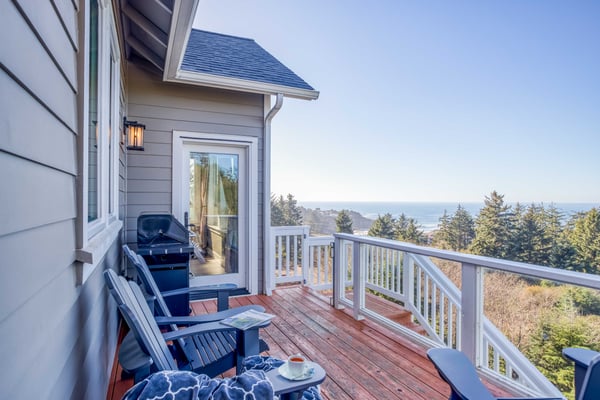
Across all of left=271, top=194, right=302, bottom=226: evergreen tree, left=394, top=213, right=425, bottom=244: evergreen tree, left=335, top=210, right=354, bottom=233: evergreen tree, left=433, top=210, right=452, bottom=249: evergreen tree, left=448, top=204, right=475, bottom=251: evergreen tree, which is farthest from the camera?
left=335, top=210, right=354, bottom=233: evergreen tree

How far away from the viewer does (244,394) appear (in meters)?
0.95

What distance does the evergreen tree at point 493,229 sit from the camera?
50.4 feet

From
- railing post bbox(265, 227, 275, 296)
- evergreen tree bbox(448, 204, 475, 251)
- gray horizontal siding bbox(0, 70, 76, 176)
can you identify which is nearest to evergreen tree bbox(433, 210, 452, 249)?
evergreen tree bbox(448, 204, 475, 251)

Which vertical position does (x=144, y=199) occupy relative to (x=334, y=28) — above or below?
below

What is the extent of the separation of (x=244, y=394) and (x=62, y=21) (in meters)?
1.28

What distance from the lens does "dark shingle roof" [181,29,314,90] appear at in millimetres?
4277

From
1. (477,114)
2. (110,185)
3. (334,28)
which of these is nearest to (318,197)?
(477,114)

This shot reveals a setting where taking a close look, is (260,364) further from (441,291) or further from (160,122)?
(160,122)

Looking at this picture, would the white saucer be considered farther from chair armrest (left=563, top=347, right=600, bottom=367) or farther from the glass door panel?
the glass door panel


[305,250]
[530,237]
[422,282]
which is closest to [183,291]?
[422,282]

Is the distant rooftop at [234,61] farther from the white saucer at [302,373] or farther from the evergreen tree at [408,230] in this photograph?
the evergreen tree at [408,230]

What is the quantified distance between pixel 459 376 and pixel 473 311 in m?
1.50

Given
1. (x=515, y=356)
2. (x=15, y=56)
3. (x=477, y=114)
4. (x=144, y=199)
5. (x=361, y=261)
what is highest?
(x=477, y=114)

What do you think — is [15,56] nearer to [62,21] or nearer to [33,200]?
[33,200]
